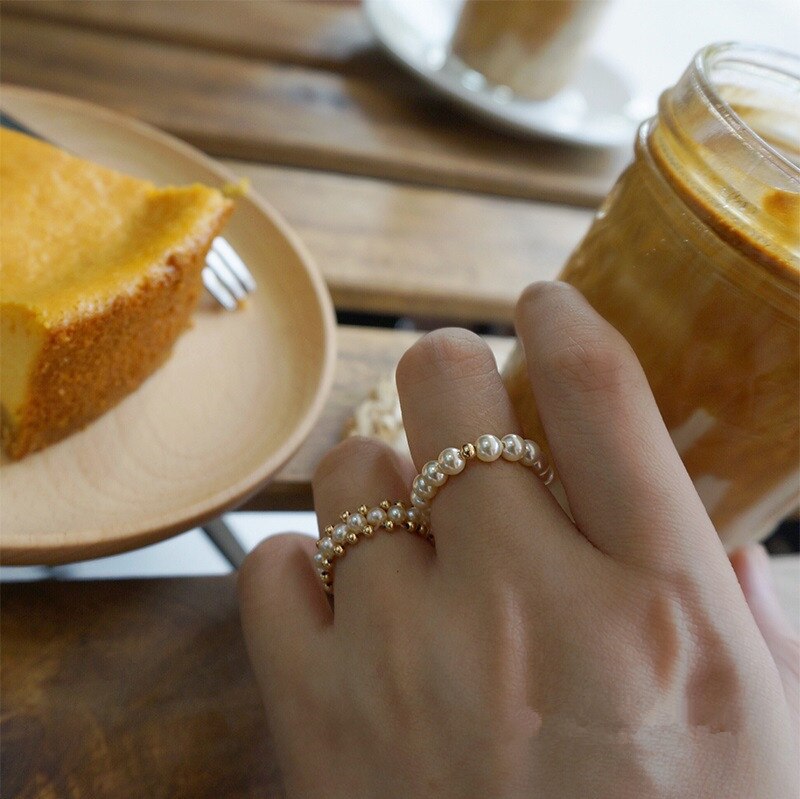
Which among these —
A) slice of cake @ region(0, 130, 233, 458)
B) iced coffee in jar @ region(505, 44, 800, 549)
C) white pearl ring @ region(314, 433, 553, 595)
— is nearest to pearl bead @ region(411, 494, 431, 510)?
white pearl ring @ region(314, 433, 553, 595)

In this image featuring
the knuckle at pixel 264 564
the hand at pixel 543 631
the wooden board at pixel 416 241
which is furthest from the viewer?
the wooden board at pixel 416 241

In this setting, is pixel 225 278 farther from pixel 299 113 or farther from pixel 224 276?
pixel 299 113

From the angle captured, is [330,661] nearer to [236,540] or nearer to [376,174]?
[236,540]

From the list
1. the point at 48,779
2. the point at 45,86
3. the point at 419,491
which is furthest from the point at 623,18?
the point at 48,779

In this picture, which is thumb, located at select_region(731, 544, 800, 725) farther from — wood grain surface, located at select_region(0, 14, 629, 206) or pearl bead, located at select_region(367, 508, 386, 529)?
wood grain surface, located at select_region(0, 14, 629, 206)

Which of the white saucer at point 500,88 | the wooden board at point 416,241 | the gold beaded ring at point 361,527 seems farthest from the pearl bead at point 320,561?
the white saucer at point 500,88

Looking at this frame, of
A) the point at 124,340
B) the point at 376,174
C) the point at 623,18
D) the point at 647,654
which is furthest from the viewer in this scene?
the point at 623,18

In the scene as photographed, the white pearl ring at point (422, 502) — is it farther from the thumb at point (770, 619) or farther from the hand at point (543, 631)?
the thumb at point (770, 619)
